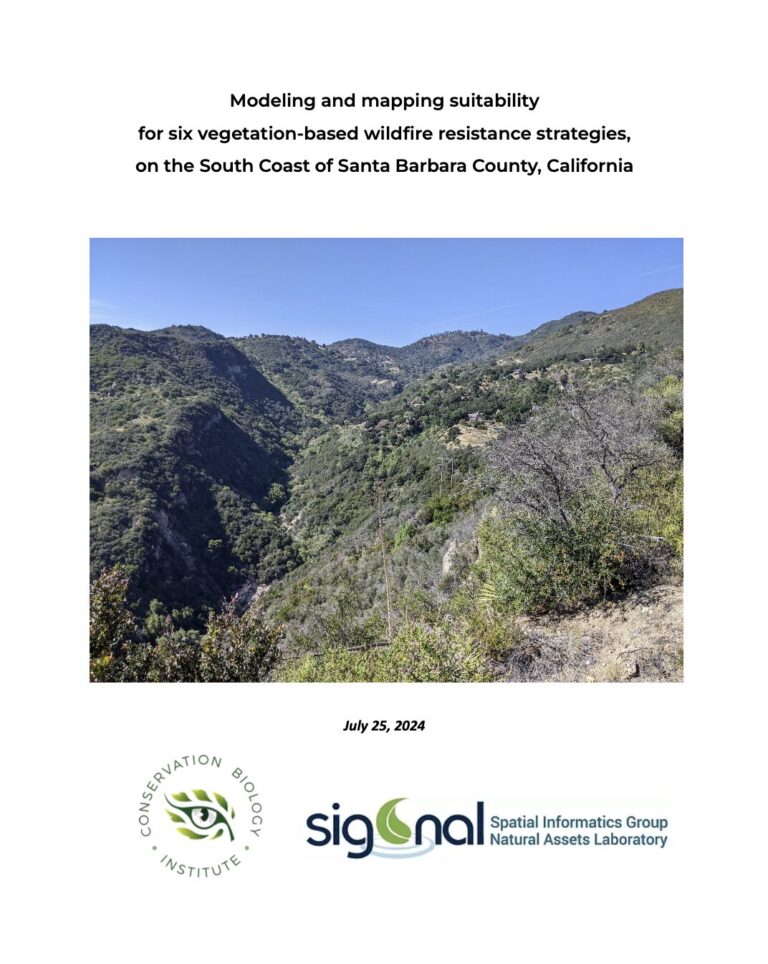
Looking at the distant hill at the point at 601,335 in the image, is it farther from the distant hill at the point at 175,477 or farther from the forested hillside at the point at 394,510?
the distant hill at the point at 175,477

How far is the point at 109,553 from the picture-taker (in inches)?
344

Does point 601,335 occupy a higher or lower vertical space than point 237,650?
higher

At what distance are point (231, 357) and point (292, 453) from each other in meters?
13.9
